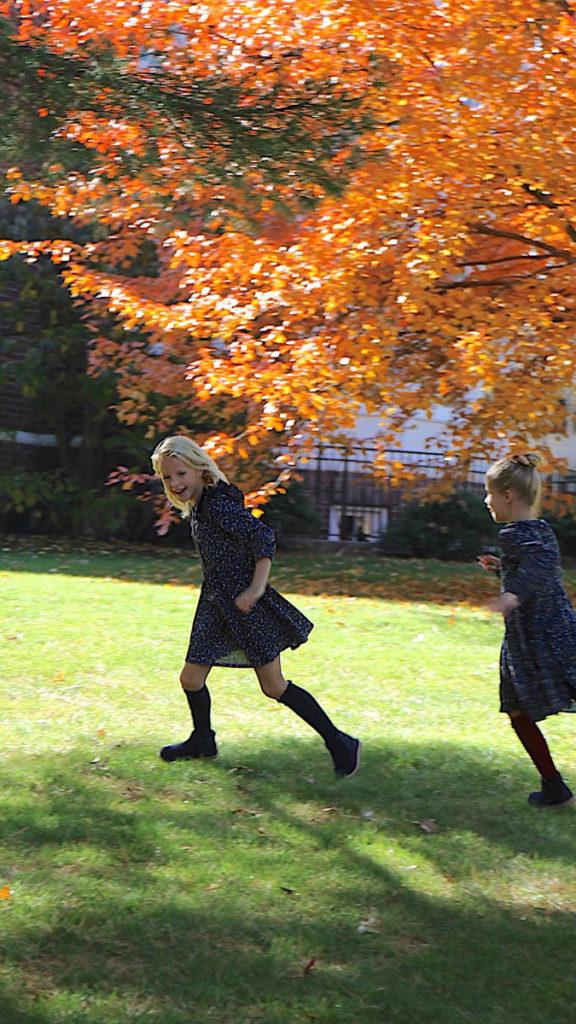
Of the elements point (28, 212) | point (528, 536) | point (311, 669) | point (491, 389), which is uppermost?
point (28, 212)

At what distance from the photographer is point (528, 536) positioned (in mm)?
4953

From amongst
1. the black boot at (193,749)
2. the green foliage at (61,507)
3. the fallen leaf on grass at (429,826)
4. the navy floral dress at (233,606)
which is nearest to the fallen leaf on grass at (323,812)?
the fallen leaf on grass at (429,826)

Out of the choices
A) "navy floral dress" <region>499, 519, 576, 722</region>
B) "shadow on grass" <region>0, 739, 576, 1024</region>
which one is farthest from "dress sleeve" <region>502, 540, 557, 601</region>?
"shadow on grass" <region>0, 739, 576, 1024</region>

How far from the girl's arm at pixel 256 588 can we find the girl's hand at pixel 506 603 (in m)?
0.90

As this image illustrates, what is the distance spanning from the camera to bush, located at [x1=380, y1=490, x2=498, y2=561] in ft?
52.5

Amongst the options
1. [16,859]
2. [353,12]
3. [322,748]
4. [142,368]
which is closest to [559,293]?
[353,12]

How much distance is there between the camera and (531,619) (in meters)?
4.94

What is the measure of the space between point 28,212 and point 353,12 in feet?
25.0

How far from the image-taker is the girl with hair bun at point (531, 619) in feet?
15.9

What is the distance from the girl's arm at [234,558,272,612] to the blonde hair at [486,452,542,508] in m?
0.96

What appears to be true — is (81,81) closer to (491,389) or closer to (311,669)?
(311,669)

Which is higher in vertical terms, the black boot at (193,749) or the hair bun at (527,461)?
the hair bun at (527,461)

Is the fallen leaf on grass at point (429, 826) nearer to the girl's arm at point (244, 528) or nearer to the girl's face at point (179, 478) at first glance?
the girl's arm at point (244, 528)

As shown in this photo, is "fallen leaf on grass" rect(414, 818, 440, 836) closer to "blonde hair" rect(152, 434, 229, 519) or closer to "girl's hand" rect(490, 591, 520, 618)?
"girl's hand" rect(490, 591, 520, 618)
